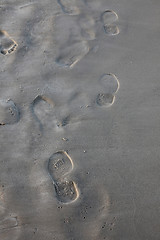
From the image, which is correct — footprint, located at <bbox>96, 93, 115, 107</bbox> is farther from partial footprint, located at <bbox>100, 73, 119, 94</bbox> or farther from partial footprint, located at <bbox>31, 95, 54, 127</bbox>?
partial footprint, located at <bbox>31, 95, 54, 127</bbox>

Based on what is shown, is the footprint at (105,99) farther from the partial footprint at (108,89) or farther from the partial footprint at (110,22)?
the partial footprint at (110,22)

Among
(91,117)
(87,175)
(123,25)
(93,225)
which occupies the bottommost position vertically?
(93,225)

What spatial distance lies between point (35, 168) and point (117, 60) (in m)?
1.17

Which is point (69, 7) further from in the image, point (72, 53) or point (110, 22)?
point (72, 53)

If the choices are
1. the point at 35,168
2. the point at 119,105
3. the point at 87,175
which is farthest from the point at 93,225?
the point at 119,105

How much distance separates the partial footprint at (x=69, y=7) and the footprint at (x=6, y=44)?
2.00 feet

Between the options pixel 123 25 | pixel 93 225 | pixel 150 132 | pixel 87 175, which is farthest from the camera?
pixel 123 25

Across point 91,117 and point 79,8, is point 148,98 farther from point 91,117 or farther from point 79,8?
point 79,8

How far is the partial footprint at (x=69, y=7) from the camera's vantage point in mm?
2793

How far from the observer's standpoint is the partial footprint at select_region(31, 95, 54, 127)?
2219 mm

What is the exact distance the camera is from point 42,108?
7.43 feet

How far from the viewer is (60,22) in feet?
8.94

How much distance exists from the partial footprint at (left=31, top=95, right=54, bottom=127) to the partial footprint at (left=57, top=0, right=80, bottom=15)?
1.00m

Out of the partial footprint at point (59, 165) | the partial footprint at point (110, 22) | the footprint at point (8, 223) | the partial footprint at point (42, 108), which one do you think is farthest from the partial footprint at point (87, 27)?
the footprint at point (8, 223)
